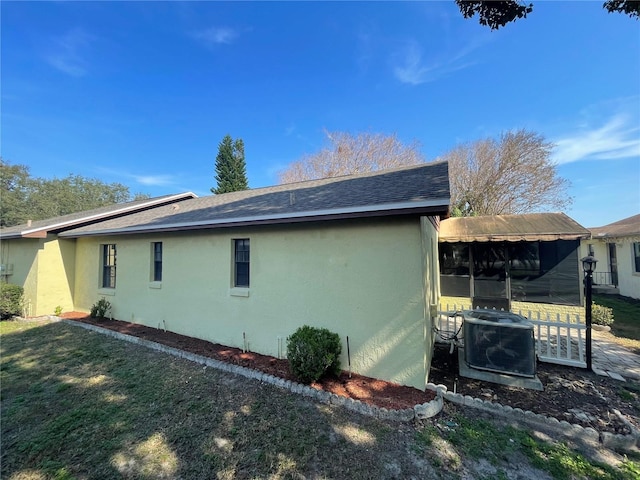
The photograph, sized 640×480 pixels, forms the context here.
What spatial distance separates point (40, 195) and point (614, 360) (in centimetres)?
5293

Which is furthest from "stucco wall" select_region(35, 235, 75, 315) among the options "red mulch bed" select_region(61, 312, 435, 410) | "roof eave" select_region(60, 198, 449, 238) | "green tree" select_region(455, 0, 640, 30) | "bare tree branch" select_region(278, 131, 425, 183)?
"bare tree branch" select_region(278, 131, 425, 183)

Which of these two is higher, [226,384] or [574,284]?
[574,284]

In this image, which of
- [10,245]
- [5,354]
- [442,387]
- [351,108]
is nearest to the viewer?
[442,387]

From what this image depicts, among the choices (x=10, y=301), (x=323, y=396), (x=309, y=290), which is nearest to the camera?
(x=323, y=396)

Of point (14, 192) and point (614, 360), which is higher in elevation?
point (14, 192)

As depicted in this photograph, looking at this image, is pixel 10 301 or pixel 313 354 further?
pixel 10 301

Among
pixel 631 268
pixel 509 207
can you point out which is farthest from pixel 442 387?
pixel 509 207

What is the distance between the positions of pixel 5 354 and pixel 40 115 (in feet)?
41.6

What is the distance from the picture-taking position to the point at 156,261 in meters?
8.17

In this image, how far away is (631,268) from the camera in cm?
1288

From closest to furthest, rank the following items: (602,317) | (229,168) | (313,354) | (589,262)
→ (313,354), (589,262), (602,317), (229,168)

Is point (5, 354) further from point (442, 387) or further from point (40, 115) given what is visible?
point (40, 115)

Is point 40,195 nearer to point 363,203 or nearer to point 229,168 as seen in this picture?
point 229,168

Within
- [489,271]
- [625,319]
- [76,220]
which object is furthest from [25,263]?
[625,319]
